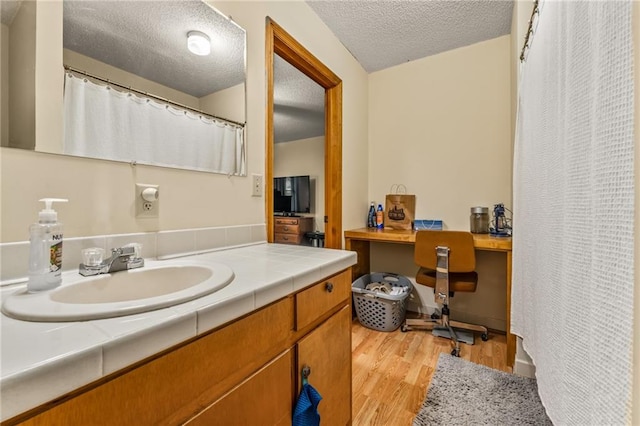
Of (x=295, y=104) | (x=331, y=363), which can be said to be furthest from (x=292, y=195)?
(x=331, y=363)

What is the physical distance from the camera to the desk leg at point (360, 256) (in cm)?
232

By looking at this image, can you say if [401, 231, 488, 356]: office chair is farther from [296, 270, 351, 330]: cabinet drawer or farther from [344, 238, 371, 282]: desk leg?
[296, 270, 351, 330]: cabinet drawer

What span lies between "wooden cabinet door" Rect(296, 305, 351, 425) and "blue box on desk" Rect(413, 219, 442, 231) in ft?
5.20

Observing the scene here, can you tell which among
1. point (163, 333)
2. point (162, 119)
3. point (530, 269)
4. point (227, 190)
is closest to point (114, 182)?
point (162, 119)

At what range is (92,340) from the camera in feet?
1.22

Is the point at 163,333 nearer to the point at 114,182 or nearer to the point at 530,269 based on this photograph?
the point at 114,182

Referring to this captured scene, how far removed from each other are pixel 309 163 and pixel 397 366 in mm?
3675

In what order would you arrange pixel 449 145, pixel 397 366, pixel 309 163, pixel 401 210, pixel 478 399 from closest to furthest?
pixel 478 399 < pixel 397 366 < pixel 449 145 < pixel 401 210 < pixel 309 163

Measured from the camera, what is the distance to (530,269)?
115 cm


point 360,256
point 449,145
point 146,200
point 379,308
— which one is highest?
point 449,145

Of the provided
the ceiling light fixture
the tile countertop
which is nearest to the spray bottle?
the ceiling light fixture

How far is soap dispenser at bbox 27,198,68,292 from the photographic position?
59cm

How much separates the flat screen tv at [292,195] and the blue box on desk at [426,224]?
2448 mm

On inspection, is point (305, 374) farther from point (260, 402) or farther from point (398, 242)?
point (398, 242)
